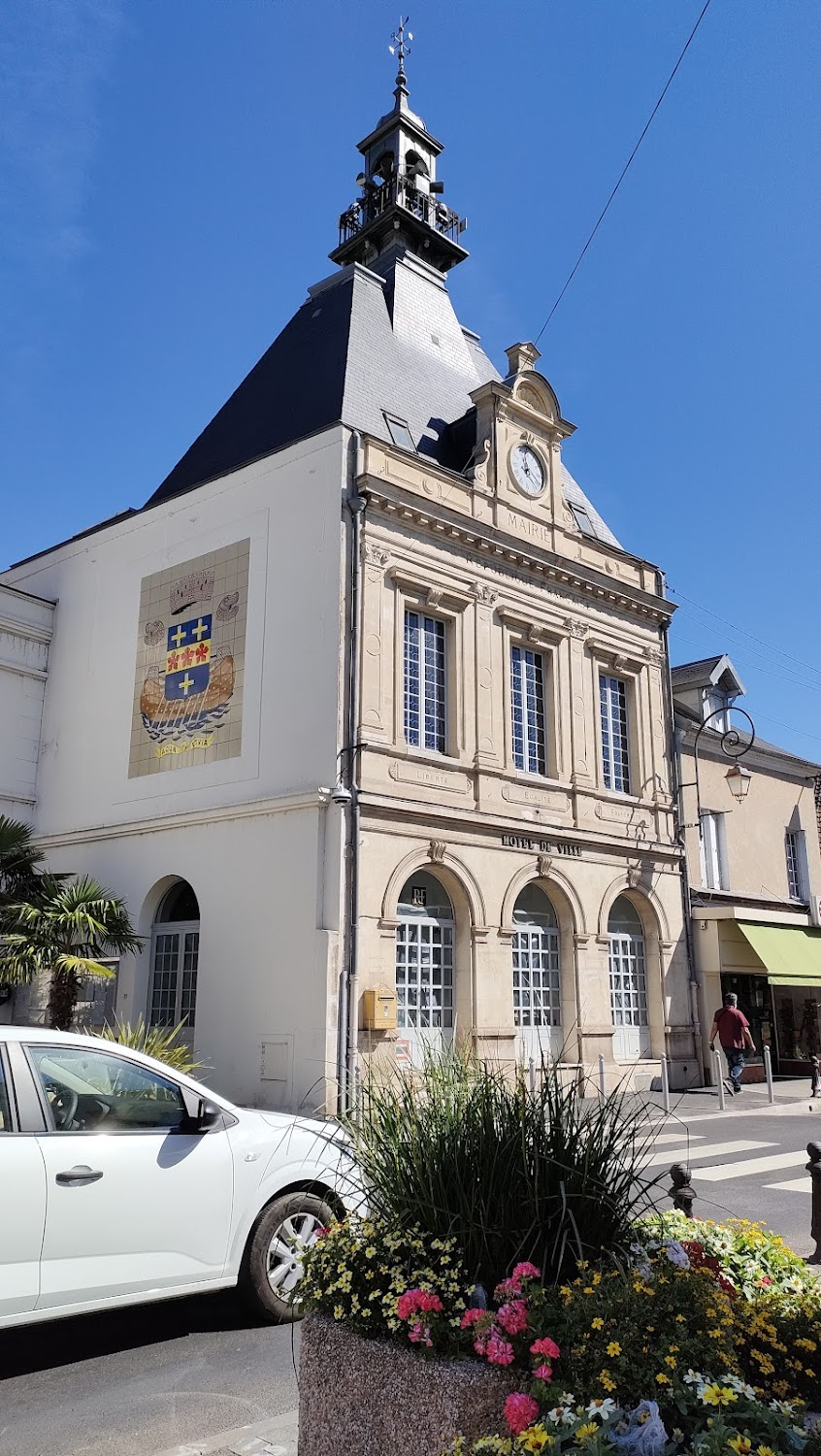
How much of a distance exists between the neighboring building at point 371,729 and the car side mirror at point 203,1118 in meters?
8.68

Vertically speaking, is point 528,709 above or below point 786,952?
above

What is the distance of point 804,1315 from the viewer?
3.33 m

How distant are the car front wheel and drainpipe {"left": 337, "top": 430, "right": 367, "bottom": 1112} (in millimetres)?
7879

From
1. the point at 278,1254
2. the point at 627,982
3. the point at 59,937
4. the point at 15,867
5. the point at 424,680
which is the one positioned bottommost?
the point at 278,1254

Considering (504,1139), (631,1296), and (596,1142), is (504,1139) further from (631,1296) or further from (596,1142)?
(631,1296)

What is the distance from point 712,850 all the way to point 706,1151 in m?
12.2

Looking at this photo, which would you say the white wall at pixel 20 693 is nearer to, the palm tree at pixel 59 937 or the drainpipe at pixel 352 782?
Answer: the palm tree at pixel 59 937

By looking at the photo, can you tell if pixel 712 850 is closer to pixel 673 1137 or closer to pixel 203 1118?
pixel 673 1137

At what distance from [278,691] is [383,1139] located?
13636mm

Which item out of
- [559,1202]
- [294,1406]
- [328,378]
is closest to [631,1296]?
[559,1202]

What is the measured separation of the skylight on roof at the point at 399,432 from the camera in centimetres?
1947

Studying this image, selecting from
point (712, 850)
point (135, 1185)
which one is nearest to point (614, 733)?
point (712, 850)

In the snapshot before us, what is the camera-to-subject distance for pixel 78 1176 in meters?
5.25

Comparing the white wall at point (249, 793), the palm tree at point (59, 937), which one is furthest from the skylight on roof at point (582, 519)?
the palm tree at point (59, 937)
